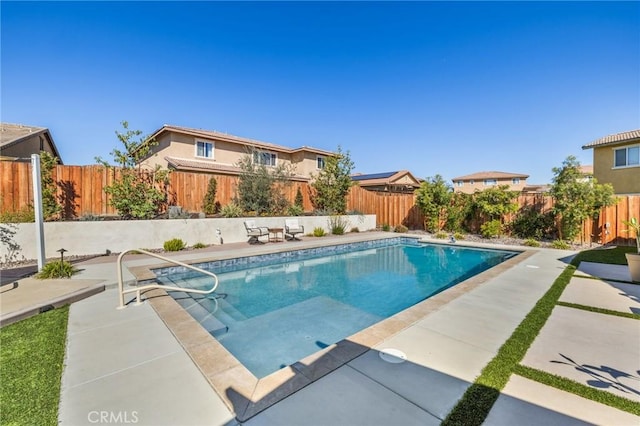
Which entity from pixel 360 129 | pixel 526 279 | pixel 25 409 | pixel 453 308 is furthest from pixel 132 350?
pixel 360 129

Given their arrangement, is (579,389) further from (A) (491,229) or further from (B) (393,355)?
(A) (491,229)

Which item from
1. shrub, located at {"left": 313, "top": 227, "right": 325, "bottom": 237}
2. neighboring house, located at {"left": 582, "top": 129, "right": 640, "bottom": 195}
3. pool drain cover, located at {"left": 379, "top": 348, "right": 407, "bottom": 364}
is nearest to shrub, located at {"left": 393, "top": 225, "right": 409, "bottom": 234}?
shrub, located at {"left": 313, "top": 227, "right": 325, "bottom": 237}

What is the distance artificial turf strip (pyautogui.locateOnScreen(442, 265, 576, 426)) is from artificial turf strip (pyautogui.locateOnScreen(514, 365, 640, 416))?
5.1 inches

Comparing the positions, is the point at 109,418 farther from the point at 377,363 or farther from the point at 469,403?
the point at 469,403

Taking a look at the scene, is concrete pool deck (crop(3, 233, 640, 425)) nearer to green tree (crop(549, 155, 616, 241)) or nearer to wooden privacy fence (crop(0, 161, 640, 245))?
wooden privacy fence (crop(0, 161, 640, 245))

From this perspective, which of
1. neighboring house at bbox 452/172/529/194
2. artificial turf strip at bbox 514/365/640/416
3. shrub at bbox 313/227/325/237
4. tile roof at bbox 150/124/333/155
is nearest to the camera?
artificial turf strip at bbox 514/365/640/416

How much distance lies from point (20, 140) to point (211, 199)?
8.81 meters

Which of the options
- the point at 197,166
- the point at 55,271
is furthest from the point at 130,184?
the point at 197,166

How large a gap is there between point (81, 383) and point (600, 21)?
51.6ft

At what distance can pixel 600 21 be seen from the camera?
923cm

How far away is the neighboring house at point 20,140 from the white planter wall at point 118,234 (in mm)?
4791

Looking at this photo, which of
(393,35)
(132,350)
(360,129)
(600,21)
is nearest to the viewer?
(132,350)

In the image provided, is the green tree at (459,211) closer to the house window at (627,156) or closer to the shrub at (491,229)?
the shrub at (491,229)

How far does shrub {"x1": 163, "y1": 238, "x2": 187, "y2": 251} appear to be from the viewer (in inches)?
392
